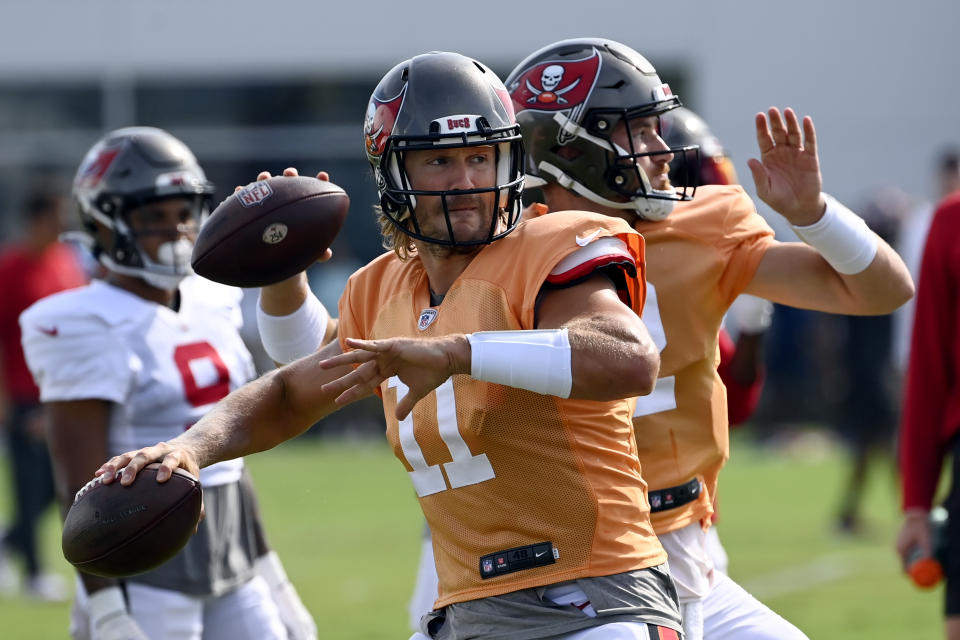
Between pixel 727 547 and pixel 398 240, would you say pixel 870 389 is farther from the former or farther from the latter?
pixel 398 240

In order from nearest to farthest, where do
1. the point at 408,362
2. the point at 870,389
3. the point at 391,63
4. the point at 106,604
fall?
the point at 408,362, the point at 106,604, the point at 870,389, the point at 391,63

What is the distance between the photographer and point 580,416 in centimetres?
298

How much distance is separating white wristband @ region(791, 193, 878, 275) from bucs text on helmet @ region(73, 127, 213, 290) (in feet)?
6.21

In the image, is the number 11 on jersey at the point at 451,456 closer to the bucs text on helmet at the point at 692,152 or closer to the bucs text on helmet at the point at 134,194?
the bucs text on helmet at the point at 692,152

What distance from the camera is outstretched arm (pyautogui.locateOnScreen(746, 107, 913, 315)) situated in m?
3.56

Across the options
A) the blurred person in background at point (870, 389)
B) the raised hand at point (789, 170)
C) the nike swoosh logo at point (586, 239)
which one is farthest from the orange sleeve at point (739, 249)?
the blurred person in background at point (870, 389)

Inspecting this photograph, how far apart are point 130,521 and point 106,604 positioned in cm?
111

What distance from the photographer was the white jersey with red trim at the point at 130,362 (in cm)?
415

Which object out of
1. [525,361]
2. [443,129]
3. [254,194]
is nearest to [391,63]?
[254,194]

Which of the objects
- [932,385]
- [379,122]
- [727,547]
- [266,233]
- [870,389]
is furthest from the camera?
[870,389]

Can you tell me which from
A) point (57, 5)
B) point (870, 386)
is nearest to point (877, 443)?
point (870, 386)

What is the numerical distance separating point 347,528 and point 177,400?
21.7ft

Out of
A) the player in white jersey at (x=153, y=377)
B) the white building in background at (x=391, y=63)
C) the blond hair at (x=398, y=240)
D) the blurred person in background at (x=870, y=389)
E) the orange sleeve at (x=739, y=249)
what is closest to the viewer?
the blond hair at (x=398, y=240)

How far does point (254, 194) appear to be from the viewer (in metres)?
3.58
